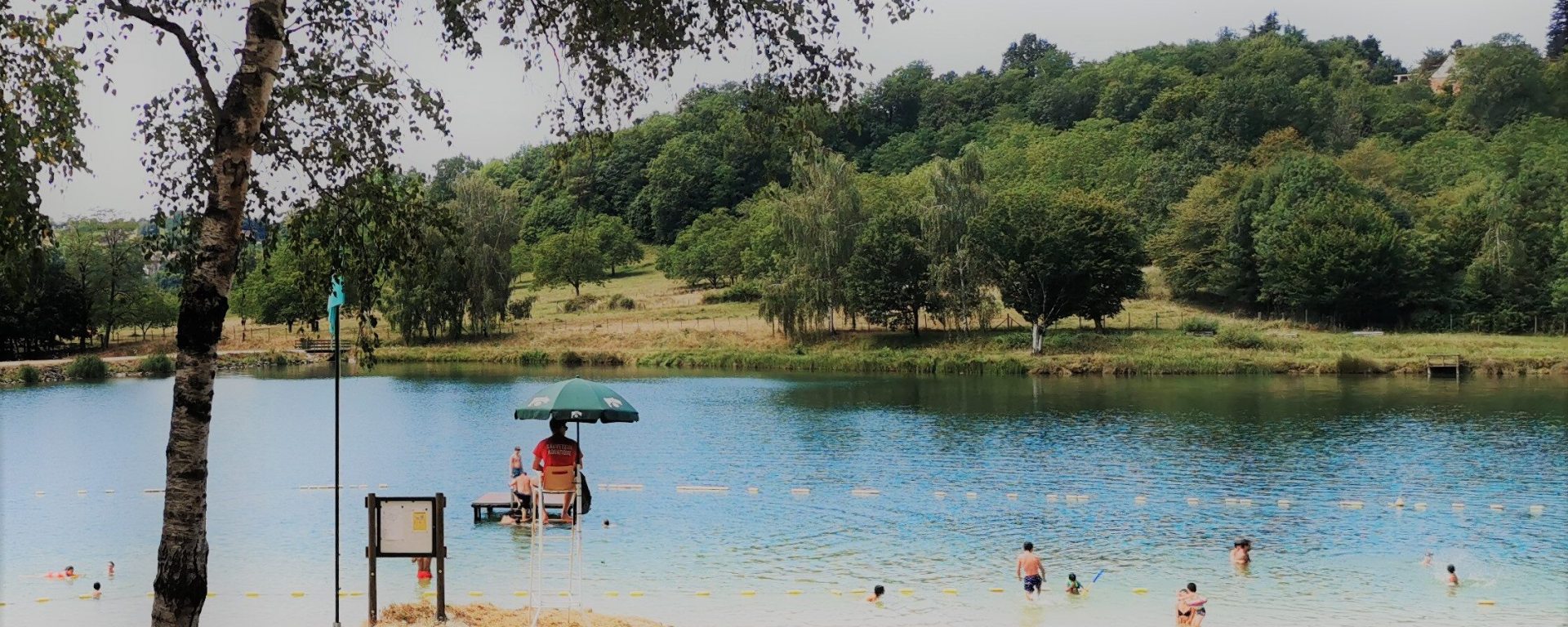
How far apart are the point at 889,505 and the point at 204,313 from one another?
2315 cm

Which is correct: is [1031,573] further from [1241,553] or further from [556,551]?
[556,551]

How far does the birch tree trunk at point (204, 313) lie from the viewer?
11.1 metres

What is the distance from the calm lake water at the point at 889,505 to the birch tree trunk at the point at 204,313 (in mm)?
8817

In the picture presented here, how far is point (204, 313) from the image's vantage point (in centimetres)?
1113

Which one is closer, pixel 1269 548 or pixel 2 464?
pixel 1269 548

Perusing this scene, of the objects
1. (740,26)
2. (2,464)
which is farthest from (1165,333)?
(740,26)

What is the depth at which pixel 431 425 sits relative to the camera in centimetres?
5072

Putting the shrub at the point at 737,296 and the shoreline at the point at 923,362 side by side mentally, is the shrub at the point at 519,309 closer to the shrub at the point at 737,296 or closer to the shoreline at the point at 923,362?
the shoreline at the point at 923,362

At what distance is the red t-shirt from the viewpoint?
53.9 ft

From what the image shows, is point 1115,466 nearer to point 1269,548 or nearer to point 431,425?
point 1269,548

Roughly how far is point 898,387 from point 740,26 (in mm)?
57307

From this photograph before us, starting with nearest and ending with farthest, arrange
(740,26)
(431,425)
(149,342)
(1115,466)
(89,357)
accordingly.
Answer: (740,26) < (1115,466) < (431,425) < (89,357) < (149,342)

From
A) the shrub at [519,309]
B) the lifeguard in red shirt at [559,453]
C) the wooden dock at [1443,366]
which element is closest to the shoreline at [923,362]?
the wooden dock at [1443,366]

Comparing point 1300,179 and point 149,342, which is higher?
point 1300,179
